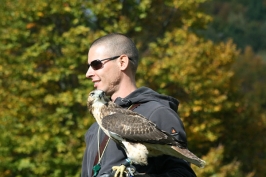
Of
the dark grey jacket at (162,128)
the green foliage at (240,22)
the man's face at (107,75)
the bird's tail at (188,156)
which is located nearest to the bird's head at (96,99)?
the dark grey jacket at (162,128)

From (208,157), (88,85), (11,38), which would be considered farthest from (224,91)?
(11,38)

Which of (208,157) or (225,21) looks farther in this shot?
(225,21)

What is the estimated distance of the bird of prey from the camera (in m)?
4.30

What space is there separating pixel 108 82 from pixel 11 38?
15786mm

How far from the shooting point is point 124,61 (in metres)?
5.00

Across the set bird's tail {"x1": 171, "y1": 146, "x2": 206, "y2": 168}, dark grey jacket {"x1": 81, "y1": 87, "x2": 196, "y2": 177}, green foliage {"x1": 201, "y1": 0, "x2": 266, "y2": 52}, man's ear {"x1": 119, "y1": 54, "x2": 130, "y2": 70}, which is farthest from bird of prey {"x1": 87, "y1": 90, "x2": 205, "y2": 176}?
green foliage {"x1": 201, "y1": 0, "x2": 266, "y2": 52}

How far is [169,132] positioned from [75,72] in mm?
15665

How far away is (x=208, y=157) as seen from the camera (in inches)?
793

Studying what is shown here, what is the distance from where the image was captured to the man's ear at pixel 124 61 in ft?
16.3

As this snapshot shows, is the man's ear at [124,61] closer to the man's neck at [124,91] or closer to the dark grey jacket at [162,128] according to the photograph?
the man's neck at [124,91]

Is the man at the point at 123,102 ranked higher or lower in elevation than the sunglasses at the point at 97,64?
lower

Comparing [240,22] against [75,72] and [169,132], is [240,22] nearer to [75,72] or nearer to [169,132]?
[75,72]

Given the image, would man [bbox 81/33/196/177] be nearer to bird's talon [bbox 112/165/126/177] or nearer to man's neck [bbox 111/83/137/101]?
man's neck [bbox 111/83/137/101]

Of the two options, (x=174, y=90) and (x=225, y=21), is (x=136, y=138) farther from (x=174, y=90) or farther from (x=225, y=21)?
(x=225, y=21)
